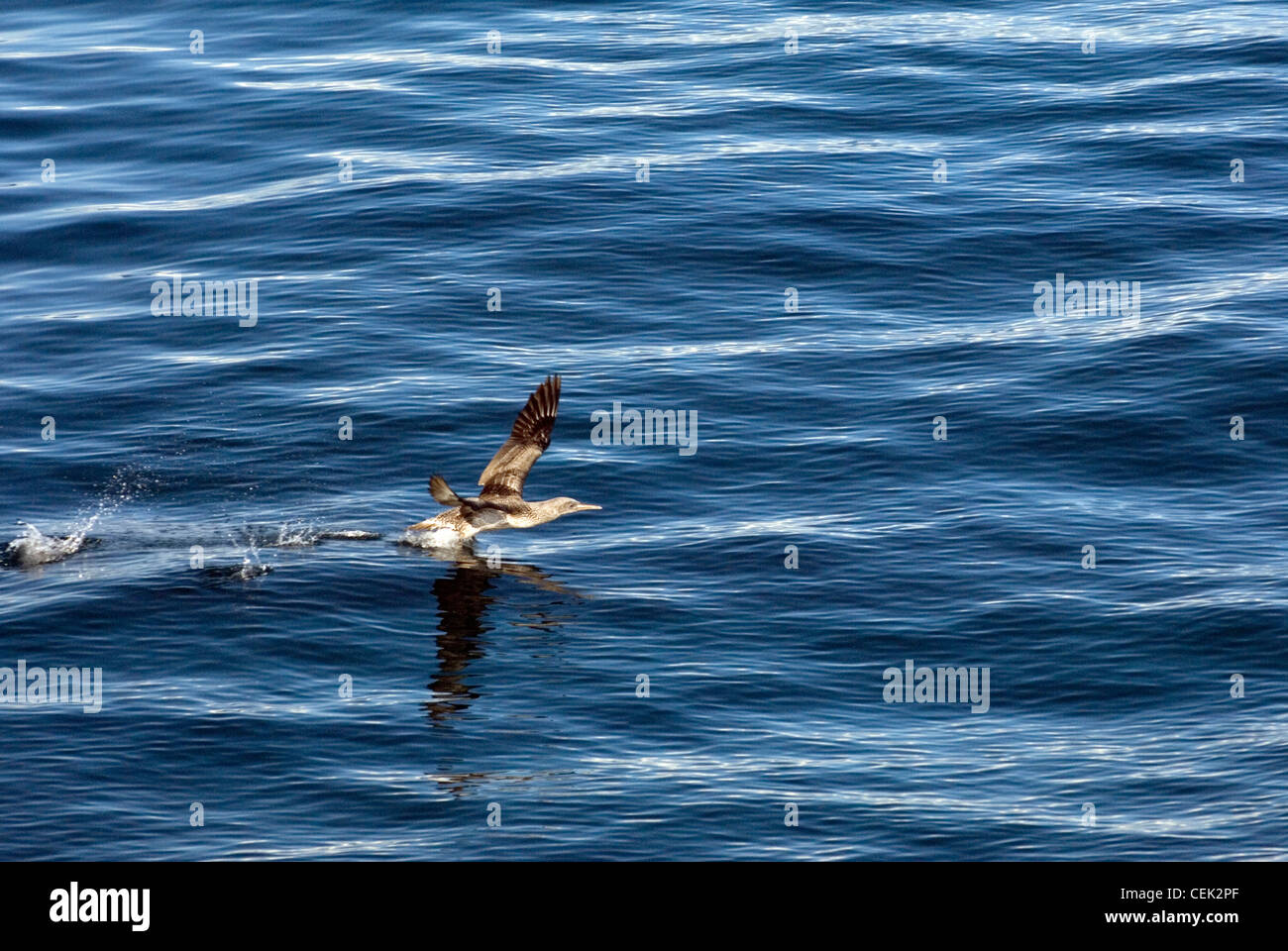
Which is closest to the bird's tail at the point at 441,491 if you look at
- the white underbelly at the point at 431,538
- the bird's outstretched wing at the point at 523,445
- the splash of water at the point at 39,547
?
the bird's outstretched wing at the point at 523,445

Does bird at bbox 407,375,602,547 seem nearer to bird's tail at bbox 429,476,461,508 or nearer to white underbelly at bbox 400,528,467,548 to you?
bird's tail at bbox 429,476,461,508

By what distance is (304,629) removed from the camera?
35.1 metres

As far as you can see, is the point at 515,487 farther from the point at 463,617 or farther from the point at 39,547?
the point at 39,547

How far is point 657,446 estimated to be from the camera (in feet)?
145

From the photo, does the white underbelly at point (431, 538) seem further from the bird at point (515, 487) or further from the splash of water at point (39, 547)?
the splash of water at point (39, 547)

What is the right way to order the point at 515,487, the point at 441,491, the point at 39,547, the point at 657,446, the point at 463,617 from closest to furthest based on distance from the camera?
the point at 441,491, the point at 515,487, the point at 463,617, the point at 39,547, the point at 657,446

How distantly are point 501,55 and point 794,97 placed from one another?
40.9 ft

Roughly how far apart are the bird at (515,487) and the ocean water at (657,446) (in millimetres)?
1497

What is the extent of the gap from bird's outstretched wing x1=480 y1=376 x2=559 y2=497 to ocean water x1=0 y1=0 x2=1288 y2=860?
2.38 metres

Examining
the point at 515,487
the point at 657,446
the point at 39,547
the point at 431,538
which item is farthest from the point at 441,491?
the point at 657,446

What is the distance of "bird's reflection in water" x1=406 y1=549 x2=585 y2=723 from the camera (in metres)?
32.5

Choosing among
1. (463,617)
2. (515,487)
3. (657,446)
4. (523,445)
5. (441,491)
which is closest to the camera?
(441,491)

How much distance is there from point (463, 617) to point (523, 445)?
349cm
